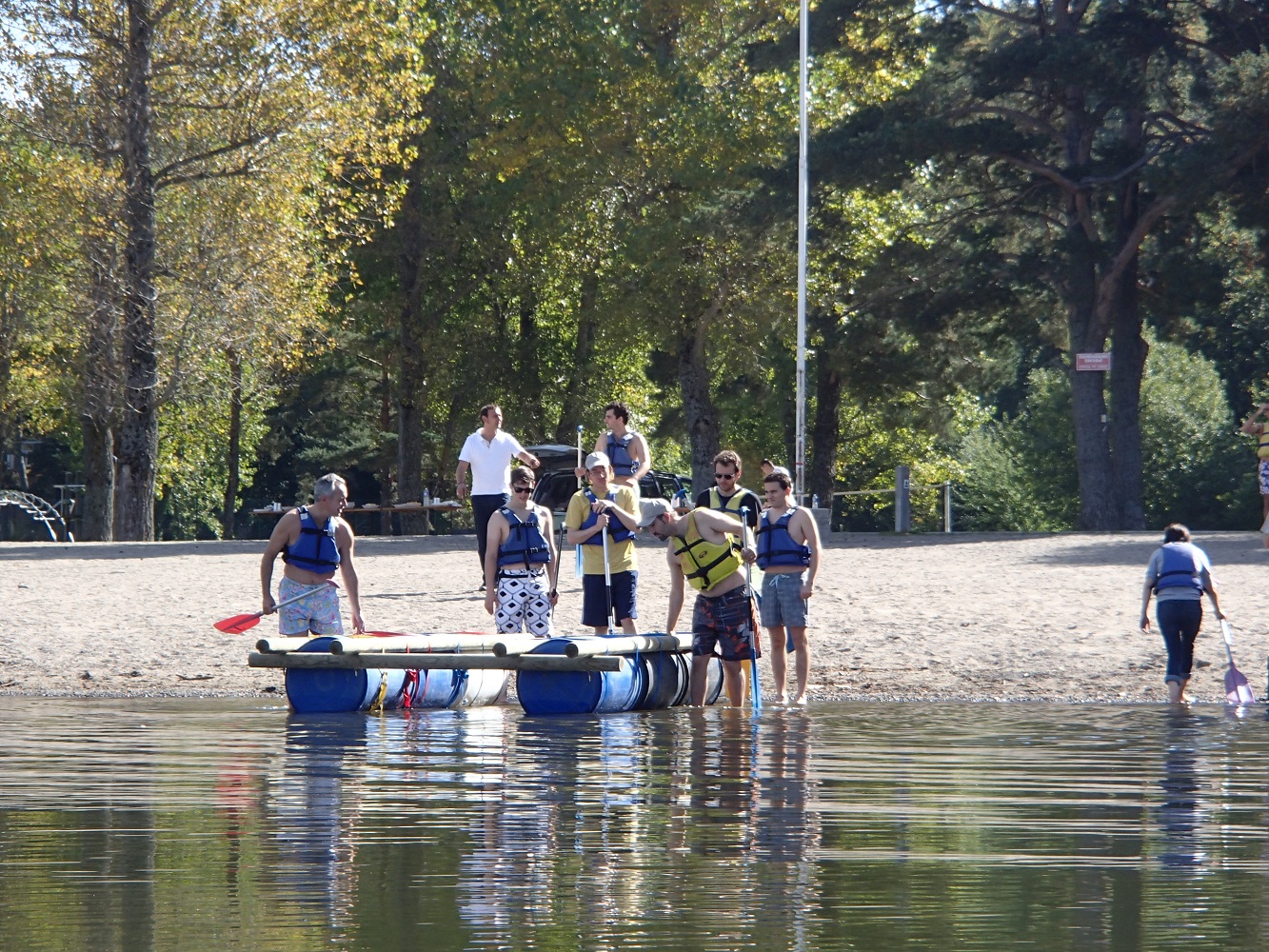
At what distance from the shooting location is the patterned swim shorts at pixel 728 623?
14.6 m

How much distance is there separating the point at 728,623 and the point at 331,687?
3.01m

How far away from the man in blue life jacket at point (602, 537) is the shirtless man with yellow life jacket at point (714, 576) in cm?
52

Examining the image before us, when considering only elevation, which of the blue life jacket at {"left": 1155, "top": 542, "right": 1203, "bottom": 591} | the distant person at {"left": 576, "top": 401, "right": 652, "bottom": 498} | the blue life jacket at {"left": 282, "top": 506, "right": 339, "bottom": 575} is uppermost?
the distant person at {"left": 576, "top": 401, "right": 652, "bottom": 498}

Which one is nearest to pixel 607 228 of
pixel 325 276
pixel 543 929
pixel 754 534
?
pixel 325 276

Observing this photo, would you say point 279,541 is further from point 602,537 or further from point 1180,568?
point 1180,568

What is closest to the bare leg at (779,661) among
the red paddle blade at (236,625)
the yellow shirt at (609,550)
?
the yellow shirt at (609,550)

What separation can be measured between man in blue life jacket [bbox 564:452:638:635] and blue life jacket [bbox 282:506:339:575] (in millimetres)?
1926

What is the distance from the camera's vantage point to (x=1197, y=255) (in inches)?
1282

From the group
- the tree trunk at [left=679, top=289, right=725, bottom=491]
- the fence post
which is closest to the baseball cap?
the fence post

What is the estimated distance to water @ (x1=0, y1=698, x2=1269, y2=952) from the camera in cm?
651

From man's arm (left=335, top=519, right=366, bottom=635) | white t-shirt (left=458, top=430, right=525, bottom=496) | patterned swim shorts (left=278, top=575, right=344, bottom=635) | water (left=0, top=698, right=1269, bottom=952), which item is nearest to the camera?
water (left=0, top=698, right=1269, bottom=952)

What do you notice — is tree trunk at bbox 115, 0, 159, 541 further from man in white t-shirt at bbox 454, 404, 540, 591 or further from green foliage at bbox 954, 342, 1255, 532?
green foliage at bbox 954, 342, 1255, 532

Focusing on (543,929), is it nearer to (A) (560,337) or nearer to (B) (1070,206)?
(B) (1070,206)

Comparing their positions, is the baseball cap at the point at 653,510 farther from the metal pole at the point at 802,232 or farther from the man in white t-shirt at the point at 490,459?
the metal pole at the point at 802,232
